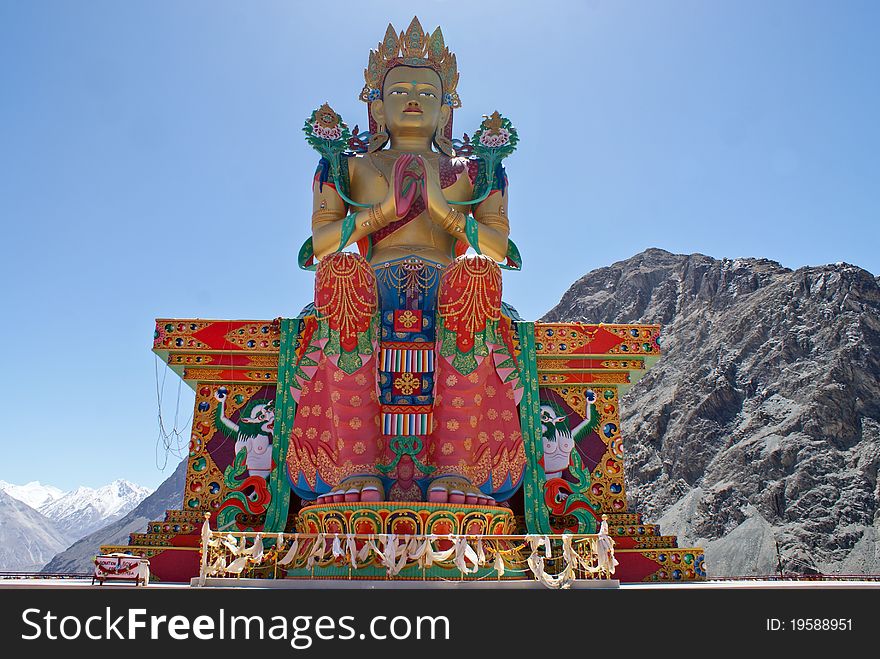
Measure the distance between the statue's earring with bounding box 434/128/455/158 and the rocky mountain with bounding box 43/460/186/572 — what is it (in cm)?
3182

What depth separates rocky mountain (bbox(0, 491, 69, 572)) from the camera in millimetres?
87125

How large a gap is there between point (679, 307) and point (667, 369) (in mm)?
7513

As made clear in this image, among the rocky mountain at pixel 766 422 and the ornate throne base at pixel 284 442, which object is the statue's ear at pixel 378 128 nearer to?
the ornate throne base at pixel 284 442

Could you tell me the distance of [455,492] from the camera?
7.16 m

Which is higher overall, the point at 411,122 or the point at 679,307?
the point at 679,307

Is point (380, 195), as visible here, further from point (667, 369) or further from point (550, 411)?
point (667, 369)

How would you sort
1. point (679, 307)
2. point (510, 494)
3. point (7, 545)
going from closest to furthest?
point (510, 494), point (679, 307), point (7, 545)

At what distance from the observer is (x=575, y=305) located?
204 feet

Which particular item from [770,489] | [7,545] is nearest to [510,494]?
[770,489]

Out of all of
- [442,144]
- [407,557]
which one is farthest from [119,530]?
[407,557]

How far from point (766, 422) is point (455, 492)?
37085mm

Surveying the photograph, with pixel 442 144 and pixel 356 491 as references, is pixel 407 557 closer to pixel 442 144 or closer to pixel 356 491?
pixel 356 491

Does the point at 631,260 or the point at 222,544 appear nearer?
the point at 222,544
